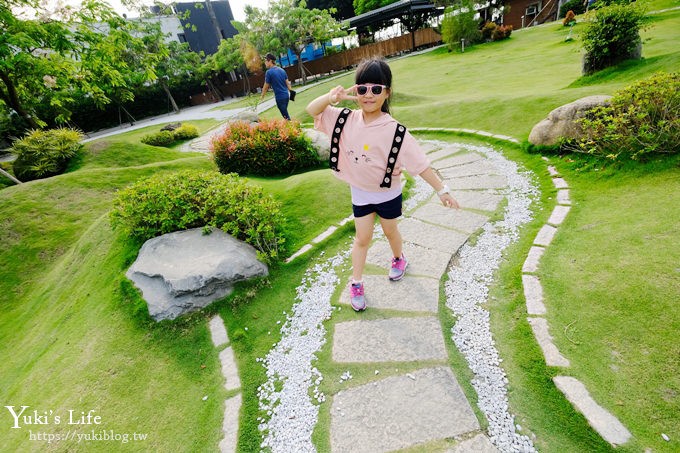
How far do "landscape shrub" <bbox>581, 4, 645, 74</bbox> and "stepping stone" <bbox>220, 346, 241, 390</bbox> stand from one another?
10608 mm

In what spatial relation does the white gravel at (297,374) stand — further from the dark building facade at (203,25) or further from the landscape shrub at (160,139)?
the dark building facade at (203,25)

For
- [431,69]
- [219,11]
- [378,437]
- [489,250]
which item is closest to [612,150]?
[489,250]

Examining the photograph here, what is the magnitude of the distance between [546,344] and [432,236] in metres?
1.85

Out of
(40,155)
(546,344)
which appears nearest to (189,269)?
(546,344)

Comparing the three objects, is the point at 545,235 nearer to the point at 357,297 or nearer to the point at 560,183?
the point at 560,183

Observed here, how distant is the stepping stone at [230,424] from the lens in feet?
7.05

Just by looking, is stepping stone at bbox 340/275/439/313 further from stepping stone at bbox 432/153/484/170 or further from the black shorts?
stepping stone at bbox 432/153/484/170

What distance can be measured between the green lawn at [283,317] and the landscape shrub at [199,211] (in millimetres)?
376

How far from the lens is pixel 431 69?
18.1 meters

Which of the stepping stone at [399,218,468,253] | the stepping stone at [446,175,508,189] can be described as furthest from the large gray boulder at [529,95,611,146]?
the stepping stone at [399,218,468,253]

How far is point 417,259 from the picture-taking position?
11.9 feet

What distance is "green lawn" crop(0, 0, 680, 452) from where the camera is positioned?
2.09 metres

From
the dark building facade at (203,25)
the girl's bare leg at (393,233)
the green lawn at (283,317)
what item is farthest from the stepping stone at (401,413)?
the dark building facade at (203,25)

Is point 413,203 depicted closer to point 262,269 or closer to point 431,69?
point 262,269
